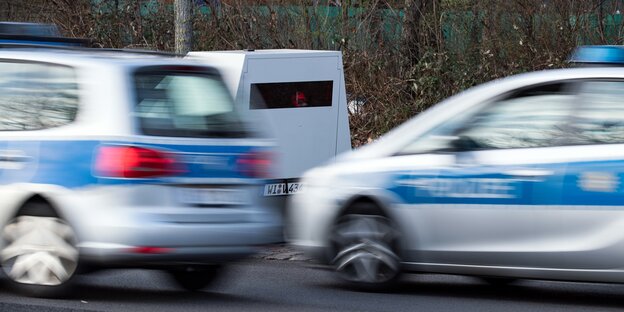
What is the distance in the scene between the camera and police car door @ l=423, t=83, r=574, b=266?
8.72 meters

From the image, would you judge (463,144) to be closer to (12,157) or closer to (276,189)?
(12,157)

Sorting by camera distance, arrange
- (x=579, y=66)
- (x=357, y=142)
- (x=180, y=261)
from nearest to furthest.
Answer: (x=180, y=261)
(x=579, y=66)
(x=357, y=142)

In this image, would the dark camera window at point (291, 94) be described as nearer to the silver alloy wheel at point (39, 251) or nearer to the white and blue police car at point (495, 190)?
the white and blue police car at point (495, 190)

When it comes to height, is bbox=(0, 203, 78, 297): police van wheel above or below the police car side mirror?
below

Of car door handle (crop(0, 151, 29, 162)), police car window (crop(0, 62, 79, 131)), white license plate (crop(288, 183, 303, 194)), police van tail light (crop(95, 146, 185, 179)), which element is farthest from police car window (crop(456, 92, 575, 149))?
white license plate (crop(288, 183, 303, 194))

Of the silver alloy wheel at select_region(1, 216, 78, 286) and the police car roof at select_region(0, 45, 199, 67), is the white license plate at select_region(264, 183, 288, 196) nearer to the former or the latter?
the police car roof at select_region(0, 45, 199, 67)

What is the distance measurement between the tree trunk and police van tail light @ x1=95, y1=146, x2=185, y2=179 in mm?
7872

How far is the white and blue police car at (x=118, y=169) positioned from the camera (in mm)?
8188

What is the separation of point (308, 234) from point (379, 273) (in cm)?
68

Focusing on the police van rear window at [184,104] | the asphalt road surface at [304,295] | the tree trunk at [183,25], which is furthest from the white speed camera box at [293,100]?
the tree trunk at [183,25]

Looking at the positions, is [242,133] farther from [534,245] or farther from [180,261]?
[534,245]

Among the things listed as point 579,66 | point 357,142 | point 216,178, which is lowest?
point 357,142

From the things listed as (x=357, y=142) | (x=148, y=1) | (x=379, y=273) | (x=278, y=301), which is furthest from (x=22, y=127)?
(x=148, y=1)

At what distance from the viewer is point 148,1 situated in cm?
2094
